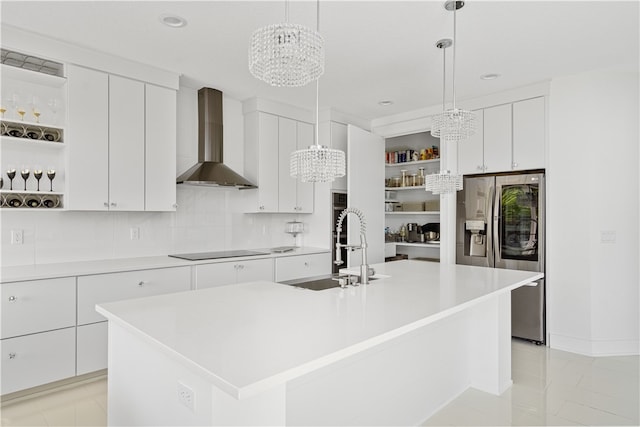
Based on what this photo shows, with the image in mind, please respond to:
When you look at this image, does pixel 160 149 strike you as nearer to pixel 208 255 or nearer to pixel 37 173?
pixel 37 173

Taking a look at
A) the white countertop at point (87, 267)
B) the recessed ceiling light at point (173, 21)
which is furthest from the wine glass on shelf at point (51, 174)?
the recessed ceiling light at point (173, 21)

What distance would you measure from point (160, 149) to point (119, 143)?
35 centimetres

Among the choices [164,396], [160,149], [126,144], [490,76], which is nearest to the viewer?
[164,396]

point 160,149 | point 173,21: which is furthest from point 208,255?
point 173,21

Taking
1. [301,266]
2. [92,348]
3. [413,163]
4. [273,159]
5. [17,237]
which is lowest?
[92,348]

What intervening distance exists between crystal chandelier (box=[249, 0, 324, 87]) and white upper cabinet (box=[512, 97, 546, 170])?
3123 millimetres

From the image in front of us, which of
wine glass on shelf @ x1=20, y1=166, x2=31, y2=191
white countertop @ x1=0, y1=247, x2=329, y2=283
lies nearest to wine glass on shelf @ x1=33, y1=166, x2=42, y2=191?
wine glass on shelf @ x1=20, y1=166, x2=31, y2=191

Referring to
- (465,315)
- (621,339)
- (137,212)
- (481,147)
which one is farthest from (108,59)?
(621,339)

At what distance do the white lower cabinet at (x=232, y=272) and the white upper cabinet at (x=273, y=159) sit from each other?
27.7 inches

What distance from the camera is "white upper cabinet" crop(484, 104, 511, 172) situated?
13.3 ft

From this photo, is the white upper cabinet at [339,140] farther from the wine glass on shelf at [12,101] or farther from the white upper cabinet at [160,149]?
the wine glass on shelf at [12,101]

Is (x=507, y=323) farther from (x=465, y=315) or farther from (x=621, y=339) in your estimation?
(x=621, y=339)

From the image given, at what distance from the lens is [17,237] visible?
3012mm

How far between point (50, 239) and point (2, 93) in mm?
1141
